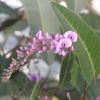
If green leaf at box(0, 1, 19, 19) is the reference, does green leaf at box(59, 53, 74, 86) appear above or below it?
below

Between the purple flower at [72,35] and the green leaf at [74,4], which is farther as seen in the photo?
the green leaf at [74,4]

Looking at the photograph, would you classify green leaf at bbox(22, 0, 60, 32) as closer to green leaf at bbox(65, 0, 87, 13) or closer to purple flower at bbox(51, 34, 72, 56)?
green leaf at bbox(65, 0, 87, 13)

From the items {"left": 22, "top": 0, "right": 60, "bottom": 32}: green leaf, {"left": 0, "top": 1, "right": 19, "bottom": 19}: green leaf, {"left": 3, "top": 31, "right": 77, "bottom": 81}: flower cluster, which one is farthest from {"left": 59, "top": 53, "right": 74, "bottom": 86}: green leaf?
{"left": 0, "top": 1, "right": 19, "bottom": 19}: green leaf

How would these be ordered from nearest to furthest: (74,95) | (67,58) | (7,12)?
1. (67,58)
2. (74,95)
3. (7,12)

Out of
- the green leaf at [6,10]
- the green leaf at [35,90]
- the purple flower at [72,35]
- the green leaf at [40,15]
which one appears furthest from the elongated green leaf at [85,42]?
the green leaf at [6,10]

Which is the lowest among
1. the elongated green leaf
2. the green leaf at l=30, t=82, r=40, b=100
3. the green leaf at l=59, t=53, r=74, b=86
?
the green leaf at l=59, t=53, r=74, b=86

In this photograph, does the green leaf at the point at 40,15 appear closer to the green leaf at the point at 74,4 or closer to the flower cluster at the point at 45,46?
the green leaf at the point at 74,4

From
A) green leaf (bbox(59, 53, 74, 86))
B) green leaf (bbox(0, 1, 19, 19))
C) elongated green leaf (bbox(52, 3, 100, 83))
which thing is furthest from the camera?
green leaf (bbox(0, 1, 19, 19))

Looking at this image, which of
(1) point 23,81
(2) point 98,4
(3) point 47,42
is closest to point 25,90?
(1) point 23,81

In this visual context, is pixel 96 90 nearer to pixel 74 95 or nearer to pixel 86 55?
pixel 74 95
